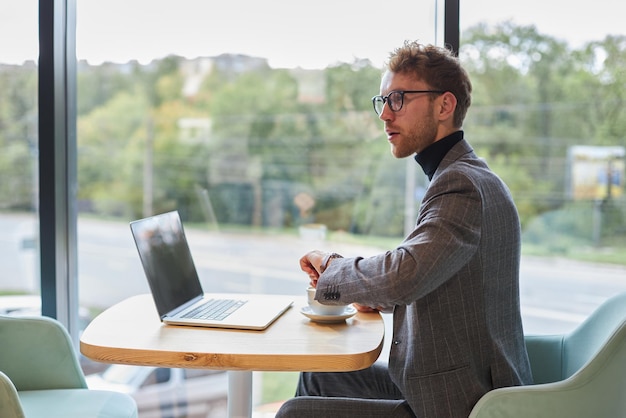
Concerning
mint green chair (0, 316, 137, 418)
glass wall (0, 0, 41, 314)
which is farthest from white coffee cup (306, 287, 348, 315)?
glass wall (0, 0, 41, 314)

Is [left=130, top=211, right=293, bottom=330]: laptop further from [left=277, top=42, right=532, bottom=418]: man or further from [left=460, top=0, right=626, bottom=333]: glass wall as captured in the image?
[left=460, top=0, right=626, bottom=333]: glass wall

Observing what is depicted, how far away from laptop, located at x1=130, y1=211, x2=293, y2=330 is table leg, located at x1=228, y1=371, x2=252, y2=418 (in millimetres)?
160

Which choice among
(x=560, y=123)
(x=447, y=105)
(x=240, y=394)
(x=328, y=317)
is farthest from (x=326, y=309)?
(x=560, y=123)

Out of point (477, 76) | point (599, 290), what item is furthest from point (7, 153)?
point (599, 290)

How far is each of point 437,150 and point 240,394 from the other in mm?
850

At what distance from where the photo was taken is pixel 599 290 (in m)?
2.49

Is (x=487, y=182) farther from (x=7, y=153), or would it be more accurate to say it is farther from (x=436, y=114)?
(x=7, y=153)

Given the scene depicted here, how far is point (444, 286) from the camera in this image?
1486 mm

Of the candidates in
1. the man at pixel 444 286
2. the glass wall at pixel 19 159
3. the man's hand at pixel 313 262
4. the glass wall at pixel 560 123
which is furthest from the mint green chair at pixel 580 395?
the glass wall at pixel 19 159

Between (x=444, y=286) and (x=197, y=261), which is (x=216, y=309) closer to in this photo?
(x=444, y=286)

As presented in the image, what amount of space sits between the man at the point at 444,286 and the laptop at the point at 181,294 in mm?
249

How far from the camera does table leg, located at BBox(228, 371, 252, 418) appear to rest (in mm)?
1677

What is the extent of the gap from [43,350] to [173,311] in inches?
23.3

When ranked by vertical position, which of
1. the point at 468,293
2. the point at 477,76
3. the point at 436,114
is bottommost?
the point at 468,293
